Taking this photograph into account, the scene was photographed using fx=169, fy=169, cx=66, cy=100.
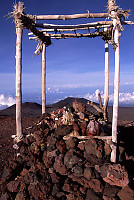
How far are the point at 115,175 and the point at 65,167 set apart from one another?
4.13 feet

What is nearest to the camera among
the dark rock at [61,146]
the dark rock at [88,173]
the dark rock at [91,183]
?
the dark rock at [91,183]

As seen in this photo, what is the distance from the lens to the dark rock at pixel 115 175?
398 cm

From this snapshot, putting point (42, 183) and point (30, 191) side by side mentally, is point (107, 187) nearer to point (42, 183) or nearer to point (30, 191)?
point (42, 183)

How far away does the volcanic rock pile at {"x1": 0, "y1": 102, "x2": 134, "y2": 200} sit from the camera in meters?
3.88

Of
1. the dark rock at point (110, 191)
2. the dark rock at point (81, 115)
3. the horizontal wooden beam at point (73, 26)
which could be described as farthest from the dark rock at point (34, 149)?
the horizontal wooden beam at point (73, 26)

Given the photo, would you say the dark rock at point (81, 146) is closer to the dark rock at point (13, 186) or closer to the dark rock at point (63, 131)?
the dark rock at point (63, 131)

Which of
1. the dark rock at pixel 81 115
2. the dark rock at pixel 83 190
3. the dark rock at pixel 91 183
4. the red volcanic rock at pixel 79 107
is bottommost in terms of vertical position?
the dark rock at pixel 83 190

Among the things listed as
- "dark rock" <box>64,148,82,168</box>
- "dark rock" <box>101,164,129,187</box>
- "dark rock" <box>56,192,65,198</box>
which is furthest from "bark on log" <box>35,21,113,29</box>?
"dark rock" <box>56,192,65,198</box>

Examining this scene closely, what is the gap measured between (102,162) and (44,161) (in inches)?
62.3

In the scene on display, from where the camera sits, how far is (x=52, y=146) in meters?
4.92

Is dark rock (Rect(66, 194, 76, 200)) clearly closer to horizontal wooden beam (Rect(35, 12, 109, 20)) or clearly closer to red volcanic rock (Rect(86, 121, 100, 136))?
red volcanic rock (Rect(86, 121, 100, 136))

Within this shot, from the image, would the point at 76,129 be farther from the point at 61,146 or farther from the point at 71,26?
the point at 71,26

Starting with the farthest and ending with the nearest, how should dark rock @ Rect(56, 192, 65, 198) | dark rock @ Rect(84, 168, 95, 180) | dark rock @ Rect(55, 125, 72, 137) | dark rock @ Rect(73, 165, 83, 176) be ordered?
dark rock @ Rect(55, 125, 72, 137), dark rock @ Rect(73, 165, 83, 176), dark rock @ Rect(84, 168, 95, 180), dark rock @ Rect(56, 192, 65, 198)

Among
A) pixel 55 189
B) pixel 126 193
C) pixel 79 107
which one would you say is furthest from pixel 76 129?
pixel 126 193
